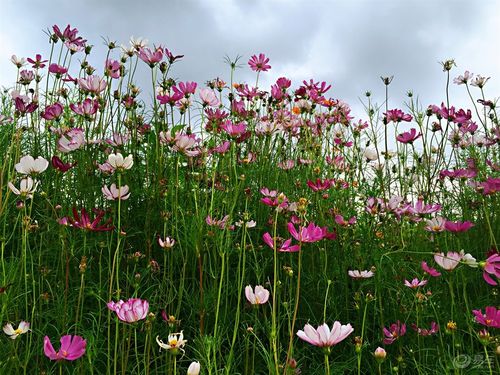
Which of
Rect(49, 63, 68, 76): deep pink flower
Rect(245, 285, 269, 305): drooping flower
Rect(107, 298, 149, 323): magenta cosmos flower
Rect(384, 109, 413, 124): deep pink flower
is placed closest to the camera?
Rect(107, 298, 149, 323): magenta cosmos flower

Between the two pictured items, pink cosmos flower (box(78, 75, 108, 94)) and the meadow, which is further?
pink cosmos flower (box(78, 75, 108, 94))

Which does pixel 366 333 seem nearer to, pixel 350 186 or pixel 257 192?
pixel 257 192

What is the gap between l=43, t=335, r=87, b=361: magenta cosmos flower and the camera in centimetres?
123

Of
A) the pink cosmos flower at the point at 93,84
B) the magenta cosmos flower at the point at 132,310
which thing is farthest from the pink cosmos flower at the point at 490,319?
the pink cosmos flower at the point at 93,84

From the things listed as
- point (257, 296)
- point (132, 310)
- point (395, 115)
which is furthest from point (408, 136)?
point (132, 310)

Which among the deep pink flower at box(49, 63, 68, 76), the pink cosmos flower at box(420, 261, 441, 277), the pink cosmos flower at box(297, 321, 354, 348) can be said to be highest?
the deep pink flower at box(49, 63, 68, 76)

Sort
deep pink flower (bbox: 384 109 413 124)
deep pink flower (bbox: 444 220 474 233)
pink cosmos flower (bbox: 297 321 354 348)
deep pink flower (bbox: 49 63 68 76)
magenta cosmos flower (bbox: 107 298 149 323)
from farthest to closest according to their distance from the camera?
deep pink flower (bbox: 49 63 68 76) → deep pink flower (bbox: 384 109 413 124) → deep pink flower (bbox: 444 220 474 233) → magenta cosmos flower (bbox: 107 298 149 323) → pink cosmos flower (bbox: 297 321 354 348)

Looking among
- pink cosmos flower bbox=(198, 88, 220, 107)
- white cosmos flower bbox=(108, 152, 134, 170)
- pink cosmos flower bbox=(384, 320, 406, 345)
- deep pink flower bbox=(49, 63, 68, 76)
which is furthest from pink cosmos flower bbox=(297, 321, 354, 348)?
deep pink flower bbox=(49, 63, 68, 76)

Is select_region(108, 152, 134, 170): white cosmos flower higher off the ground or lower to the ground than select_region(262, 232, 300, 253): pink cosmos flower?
higher

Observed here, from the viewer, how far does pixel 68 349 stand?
1271 millimetres

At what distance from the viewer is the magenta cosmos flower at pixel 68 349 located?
1230mm

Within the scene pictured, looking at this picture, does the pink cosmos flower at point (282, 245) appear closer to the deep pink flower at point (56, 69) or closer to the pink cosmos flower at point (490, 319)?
the pink cosmos flower at point (490, 319)

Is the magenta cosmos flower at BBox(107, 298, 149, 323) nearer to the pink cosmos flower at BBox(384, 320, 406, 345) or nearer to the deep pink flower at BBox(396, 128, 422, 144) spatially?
the pink cosmos flower at BBox(384, 320, 406, 345)

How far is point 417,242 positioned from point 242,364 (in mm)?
974
